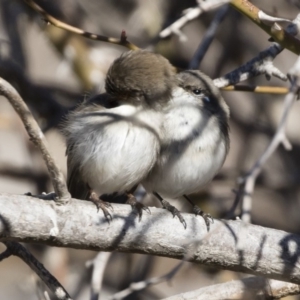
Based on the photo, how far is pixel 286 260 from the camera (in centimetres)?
299

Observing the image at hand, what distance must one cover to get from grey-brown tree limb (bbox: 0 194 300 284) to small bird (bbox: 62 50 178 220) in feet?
1.00

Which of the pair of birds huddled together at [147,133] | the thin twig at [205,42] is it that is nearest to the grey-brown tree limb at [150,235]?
the pair of birds huddled together at [147,133]

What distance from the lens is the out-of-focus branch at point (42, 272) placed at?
9.82 feet

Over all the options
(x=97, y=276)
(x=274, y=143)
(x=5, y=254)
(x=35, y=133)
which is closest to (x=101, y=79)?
(x=97, y=276)

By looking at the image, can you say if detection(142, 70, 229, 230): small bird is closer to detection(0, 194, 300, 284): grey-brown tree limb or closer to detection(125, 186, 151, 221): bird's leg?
detection(125, 186, 151, 221): bird's leg

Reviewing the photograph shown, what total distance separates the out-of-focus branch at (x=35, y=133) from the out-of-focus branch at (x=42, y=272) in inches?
21.0

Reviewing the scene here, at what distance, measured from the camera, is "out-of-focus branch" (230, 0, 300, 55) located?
244cm

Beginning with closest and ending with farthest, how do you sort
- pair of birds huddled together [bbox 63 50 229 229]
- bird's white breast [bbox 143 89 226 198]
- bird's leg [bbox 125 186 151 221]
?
bird's leg [bbox 125 186 151 221], pair of birds huddled together [bbox 63 50 229 229], bird's white breast [bbox 143 89 226 198]

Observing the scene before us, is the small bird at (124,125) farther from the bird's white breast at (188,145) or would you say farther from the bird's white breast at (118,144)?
the bird's white breast at (188,145)

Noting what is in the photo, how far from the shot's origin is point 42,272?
3.03m

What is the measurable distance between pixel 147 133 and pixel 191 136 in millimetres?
340

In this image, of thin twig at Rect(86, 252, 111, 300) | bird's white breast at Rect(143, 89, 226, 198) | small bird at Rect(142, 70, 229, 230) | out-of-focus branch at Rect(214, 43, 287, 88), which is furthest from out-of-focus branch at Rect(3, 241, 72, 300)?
out-of-focus branch at Rect(214, 43, 287, 88)

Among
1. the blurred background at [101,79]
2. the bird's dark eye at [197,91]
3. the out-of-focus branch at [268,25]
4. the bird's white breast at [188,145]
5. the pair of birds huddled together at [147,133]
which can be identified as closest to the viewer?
the out-of-focus branch at [268,25]

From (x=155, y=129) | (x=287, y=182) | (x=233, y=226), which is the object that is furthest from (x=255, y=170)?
(x=287, y=182)
